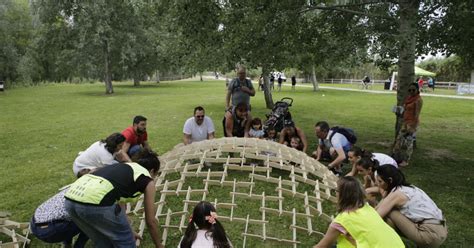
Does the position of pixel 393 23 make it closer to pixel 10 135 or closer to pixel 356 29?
pixel 356 29

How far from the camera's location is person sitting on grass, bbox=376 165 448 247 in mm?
3645

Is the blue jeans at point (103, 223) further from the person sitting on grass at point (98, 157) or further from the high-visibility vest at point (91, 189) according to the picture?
the person sitting on grass at point (98, 157)

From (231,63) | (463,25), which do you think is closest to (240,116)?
(231,63)

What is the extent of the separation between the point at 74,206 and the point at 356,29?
620 centimetres

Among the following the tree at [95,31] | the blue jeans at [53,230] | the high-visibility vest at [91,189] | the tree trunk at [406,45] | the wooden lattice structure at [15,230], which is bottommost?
the wooden lattice structure at [15,230]

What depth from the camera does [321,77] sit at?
5281 cm

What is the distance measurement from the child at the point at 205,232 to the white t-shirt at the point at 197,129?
13.9 ft

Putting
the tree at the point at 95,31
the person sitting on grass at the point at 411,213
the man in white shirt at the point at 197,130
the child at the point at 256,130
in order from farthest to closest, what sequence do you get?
1. the tree at the point at 95,31
2. the child at the point at 256,130
3. the man in white shirt at the point at 197,130
4. the person sitting on grass at the point at 411,213

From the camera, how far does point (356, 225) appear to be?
297 cm

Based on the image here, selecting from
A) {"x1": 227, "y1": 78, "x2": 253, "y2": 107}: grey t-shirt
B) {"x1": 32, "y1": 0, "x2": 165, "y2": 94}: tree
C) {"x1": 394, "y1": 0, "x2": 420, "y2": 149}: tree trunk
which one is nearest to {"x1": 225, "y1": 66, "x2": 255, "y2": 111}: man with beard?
{"x1": 227, "y1": 78, "x2": 253, "y2": 107}: grey t-shirt

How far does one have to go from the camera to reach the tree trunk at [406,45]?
6.20 metres

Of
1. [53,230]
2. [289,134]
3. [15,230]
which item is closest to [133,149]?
[15,230]

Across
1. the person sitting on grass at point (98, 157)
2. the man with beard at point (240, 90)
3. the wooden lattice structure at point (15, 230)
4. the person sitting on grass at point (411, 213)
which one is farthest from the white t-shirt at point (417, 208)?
the man with beard at point (240, 90)

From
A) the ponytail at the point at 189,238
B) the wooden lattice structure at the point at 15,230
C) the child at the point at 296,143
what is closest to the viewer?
the ponytail at the point at 189,238
